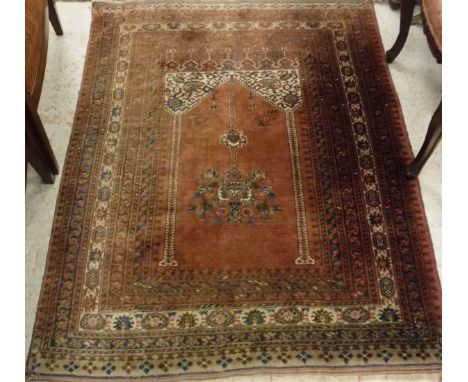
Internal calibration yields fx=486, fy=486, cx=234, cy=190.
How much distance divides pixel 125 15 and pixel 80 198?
879mm

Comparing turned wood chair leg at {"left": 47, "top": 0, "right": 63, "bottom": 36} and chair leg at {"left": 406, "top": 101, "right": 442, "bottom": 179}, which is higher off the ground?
turned wood chair leg at {"left": 47, "top": 0, "right": 63, "bottom": 36}

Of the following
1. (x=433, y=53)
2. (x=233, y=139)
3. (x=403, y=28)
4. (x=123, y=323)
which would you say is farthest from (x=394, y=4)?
(x=123, y=323)

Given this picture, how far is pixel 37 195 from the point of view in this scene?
1.57 meters

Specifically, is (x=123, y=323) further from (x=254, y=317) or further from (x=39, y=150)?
(x=39, y=150)

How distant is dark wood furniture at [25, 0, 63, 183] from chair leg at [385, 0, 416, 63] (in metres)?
1.22

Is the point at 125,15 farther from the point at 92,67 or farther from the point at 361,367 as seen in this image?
the point at 361,367

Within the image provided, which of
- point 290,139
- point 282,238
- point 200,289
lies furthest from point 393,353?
point 290,139

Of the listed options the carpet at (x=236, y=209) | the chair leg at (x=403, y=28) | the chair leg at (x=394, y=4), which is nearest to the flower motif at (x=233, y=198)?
the carpet at (x=236, y=209)

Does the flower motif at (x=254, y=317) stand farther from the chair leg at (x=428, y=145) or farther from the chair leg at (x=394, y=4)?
the chair leg at (x=394, y=4)

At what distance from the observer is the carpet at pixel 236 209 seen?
4.31 feet

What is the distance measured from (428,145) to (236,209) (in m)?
0.61

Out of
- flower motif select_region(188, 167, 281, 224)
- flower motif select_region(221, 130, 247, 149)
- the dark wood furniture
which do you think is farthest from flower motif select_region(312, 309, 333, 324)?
the dark wood furniture

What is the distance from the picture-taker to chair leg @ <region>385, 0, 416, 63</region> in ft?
5.63

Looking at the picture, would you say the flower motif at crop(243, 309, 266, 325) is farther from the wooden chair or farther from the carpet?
the wooden chair
